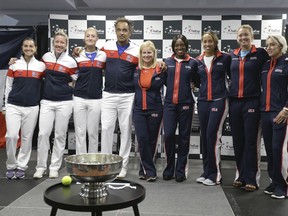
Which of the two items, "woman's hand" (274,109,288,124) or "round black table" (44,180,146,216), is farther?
"woman's hand" (274,109,288,124)

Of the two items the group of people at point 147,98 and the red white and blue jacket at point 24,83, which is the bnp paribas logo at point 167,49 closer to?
the group of people at point 147,98

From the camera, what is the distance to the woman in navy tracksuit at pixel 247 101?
10.2ft

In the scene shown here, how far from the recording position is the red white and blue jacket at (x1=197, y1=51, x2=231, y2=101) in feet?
10.7

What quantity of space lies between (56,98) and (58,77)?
0.69 feet

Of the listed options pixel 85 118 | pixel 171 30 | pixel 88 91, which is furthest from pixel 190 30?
pixel 85 118

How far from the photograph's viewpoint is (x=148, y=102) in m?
3.44

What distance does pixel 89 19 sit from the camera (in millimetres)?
4777

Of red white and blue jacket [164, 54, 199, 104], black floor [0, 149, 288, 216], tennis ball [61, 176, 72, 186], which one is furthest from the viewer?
red white and blue jacket [164, 54, 199, 104]

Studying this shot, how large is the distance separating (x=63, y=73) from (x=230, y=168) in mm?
2233

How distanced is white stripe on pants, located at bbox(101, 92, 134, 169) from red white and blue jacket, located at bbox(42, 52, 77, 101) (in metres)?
0.40

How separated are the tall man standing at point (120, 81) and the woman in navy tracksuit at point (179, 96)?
→ 37cm

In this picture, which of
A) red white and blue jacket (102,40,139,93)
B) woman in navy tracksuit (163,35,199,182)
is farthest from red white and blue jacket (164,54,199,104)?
red white and blue jacket (102,40,139,93)

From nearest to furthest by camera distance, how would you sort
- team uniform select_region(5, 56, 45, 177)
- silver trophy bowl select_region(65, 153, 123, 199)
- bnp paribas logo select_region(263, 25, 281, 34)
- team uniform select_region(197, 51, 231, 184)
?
silver trophy bowl select_region(65, 153, 123, 199)
team uniform select_region(197, 51, 231, 184)
team uniform select_region(5, 56, 45, 177)
bnp paribas logo select_region(263, 25, 281, 34)

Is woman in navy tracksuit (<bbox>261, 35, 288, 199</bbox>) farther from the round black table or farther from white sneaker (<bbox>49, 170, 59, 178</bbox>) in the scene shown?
white sneaker (<bbox>49, 170, 59, 178</bbox>)
